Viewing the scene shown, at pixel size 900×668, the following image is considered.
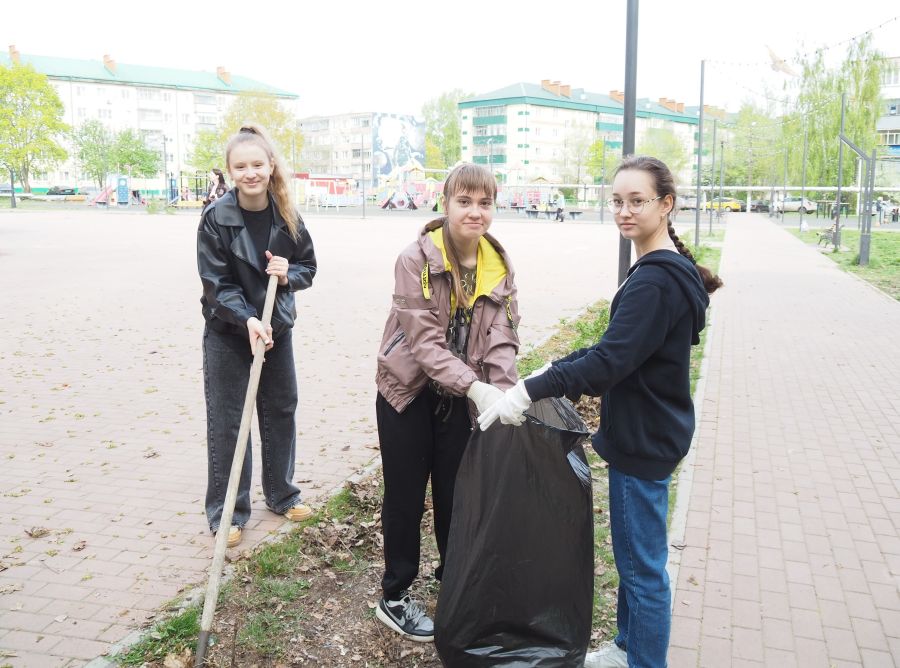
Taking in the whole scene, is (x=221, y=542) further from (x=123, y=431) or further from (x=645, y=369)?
(x=123, y=431)

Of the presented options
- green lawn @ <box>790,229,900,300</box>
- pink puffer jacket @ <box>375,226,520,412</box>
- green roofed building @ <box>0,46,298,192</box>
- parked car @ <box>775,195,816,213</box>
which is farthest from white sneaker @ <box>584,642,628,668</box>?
green roofed building @ <box>0,46,298,192</box>

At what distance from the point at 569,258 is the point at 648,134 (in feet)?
167

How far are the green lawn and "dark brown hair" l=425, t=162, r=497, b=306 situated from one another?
12496 millimetres

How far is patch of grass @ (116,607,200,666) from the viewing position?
2.80 metres

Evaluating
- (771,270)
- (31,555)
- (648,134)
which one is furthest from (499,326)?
(648,134)

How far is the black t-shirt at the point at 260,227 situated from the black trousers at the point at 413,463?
3.44 feet

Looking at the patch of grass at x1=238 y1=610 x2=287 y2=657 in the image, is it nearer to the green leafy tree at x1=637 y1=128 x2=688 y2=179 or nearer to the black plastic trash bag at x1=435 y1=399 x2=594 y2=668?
the black plastic trash bag at x1=435 y1=399 x2=594 y2=668

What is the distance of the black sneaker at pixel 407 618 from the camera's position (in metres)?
2.96

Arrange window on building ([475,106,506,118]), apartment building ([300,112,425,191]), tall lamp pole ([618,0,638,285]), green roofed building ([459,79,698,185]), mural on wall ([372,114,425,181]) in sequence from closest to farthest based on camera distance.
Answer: tall lamp pole ([618,0,638,285]) → mural on wall ([372,114,425,181]) → apartment building ([300,112,425,191]) → green roofed building ([459,79,698,185]) → window on building ([475,106,506,118])

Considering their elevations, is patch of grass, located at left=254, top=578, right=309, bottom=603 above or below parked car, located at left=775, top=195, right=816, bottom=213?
below

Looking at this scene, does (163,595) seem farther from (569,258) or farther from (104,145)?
(104,145)

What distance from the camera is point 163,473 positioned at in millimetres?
4727

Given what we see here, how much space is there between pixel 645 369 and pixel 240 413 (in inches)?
80.7

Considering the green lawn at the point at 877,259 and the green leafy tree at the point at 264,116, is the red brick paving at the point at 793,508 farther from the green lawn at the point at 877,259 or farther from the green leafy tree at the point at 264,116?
the green leafy tree at the point at 264,116
